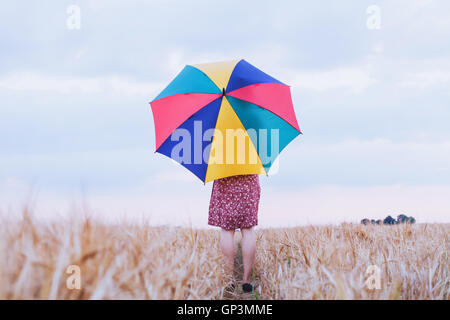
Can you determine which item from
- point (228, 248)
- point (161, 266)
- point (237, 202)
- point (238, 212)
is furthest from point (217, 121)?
point (161, 266)

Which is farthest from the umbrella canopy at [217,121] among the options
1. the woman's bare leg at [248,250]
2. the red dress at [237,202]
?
the woman's bare leg at [248,250]

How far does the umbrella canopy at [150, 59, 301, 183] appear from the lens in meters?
4.13

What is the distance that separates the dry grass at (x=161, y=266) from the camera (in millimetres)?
2236

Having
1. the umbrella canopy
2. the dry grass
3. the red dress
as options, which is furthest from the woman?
the umbrella canopy

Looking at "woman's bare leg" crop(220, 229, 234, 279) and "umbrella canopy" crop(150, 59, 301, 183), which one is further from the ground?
"umbrella canopy" crop(150, 59, 301, 183)

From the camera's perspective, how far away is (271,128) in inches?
174

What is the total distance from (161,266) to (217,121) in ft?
5.61

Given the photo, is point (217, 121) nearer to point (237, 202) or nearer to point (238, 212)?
point (237, 202)

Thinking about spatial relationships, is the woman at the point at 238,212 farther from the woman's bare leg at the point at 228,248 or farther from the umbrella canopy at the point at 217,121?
the umbrella canopy at the point at 217,121

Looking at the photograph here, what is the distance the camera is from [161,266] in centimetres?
297

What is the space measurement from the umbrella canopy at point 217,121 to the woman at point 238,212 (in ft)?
1.17

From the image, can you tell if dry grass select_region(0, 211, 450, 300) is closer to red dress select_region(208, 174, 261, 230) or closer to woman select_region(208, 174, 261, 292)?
woman select_region(208, 174, 261, 292)

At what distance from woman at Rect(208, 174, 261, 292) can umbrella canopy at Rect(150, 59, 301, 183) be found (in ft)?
1.17

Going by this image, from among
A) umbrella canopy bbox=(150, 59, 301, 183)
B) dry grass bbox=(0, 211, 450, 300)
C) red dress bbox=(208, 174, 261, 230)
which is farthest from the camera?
red dress bbox=(208, 174, 261, 230)
